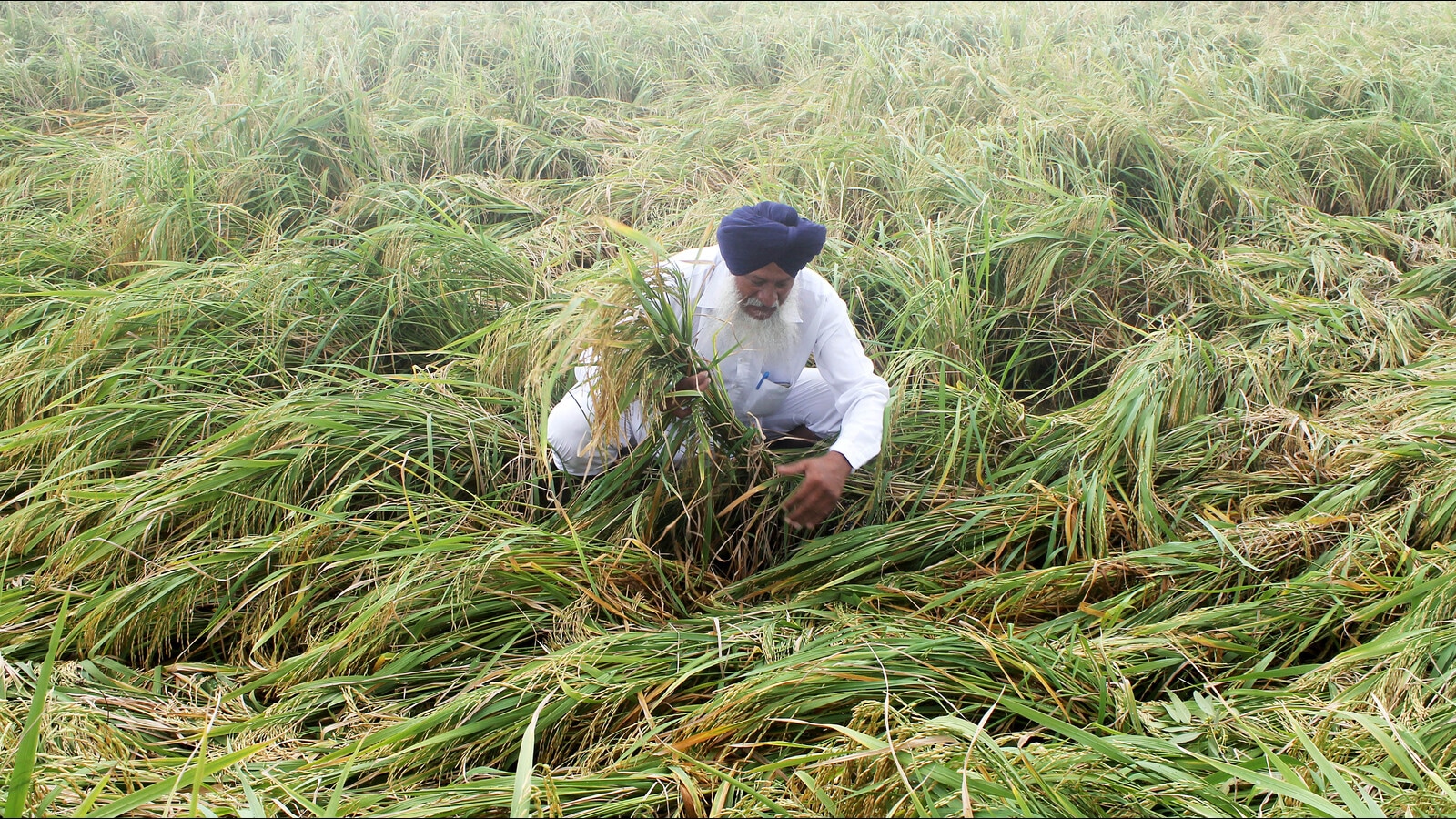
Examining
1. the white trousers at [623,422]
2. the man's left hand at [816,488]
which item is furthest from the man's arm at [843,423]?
the white trousers at [623,422]

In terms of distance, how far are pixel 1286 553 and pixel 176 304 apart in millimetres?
2845

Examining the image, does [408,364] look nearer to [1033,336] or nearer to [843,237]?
[843,237]

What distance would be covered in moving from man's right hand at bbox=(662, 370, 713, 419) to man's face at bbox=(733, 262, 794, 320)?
0.31 meters

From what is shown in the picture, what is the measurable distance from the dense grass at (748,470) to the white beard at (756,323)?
12.0 inches

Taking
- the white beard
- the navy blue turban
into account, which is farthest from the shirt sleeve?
the navy blue turban

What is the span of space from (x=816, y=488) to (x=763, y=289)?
0.49 meters

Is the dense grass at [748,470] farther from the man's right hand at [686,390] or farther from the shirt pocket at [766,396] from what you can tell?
the shirt pocket at [766,396]

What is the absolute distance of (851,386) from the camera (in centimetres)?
242

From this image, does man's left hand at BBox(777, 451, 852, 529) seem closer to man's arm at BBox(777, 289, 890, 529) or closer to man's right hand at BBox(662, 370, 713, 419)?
man's arm at BBox(777, 289, 890, 529)

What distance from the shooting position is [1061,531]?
217 cm

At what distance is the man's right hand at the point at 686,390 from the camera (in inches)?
A: 80.6

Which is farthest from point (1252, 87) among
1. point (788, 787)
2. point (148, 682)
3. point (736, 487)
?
point (148, 682)

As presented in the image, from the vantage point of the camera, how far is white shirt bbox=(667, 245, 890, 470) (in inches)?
92.4

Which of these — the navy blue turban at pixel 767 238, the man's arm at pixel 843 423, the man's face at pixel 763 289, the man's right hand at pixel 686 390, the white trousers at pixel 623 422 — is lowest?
the white trousers at pixel 623 422
